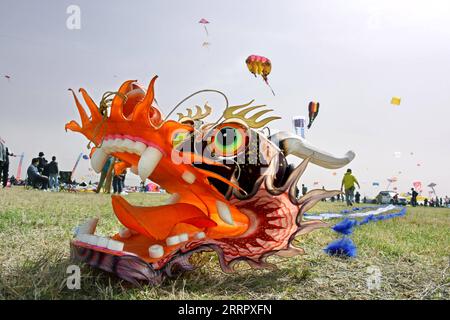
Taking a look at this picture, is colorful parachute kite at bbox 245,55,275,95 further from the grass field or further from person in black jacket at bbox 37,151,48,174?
person in black jacket at bbox 37,151,48,174

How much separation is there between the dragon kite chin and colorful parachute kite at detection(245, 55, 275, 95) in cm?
289

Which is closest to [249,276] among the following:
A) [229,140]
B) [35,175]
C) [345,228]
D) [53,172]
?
[229,140]

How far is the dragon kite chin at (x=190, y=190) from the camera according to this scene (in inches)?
93.9

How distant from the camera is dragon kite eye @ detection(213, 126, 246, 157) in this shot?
2674 millimetres

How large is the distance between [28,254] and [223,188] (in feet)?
5.45

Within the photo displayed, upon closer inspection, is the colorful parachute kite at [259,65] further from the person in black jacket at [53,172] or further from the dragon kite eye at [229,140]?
the person in black jacket at [53,172]

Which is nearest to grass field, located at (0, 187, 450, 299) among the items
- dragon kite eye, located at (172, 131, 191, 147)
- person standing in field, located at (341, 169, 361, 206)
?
dragon kite eye, located at (172, 131, 191, 147)

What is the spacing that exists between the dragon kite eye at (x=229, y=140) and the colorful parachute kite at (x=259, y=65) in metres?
3.10

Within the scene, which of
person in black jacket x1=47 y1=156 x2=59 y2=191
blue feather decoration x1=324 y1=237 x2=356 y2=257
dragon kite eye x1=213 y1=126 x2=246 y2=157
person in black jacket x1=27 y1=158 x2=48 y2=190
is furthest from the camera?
person in black jacket x1=47 y1=156 x2=59 y2=191

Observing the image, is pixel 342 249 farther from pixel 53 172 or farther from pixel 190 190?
pixel 53 172

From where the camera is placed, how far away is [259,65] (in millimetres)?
5836

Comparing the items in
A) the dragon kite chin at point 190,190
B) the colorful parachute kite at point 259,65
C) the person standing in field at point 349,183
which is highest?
the colorful parachute kite at point 259,65

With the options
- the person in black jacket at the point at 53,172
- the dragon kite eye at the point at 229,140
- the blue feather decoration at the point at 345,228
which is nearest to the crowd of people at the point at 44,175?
the person in black jacket at the point at 53,172

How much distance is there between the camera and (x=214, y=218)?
120 inches
